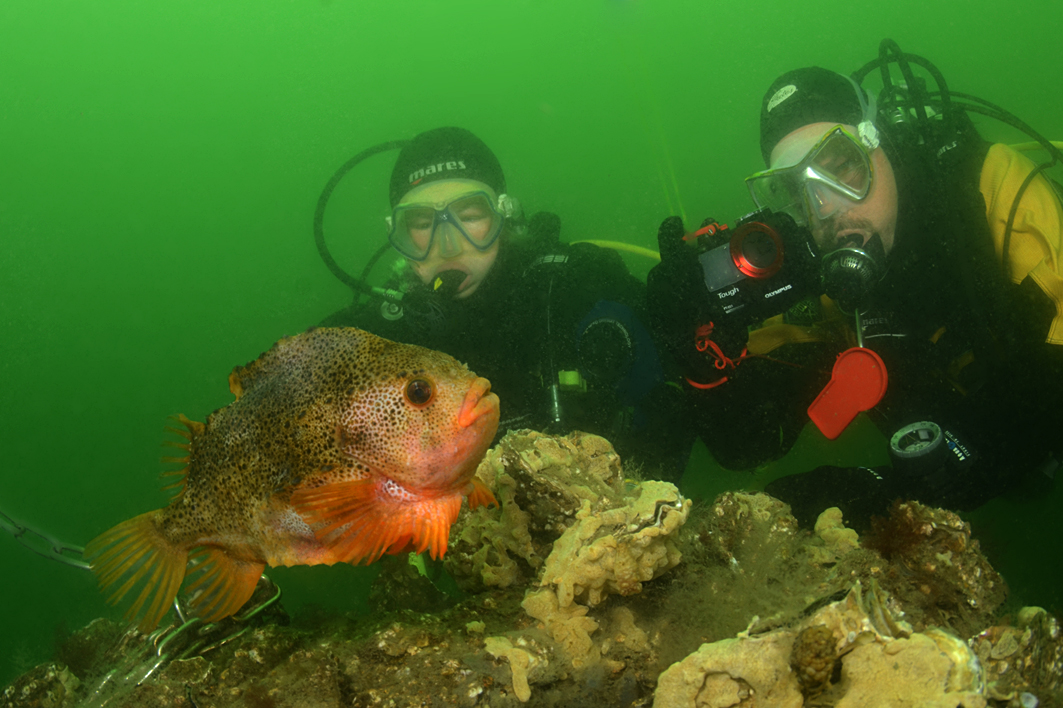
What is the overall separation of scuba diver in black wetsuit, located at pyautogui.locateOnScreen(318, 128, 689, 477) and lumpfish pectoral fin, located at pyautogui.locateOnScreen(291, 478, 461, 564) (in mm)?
2526

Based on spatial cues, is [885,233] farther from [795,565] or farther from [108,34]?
[108,34]

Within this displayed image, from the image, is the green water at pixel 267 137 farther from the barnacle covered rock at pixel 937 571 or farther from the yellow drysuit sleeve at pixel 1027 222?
the barnacle covered rock at pixel 937 571

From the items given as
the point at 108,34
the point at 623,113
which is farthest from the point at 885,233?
→ the point at 108,34

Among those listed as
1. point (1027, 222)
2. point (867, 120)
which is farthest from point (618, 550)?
point (867, 120)

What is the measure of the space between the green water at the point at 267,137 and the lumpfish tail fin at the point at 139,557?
25963mm

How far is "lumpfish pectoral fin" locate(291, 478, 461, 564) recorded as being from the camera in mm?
1625

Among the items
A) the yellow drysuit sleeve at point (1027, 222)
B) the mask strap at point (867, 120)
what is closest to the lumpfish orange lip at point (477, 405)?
the yellow drysuit sleeve at point (1027, 222)

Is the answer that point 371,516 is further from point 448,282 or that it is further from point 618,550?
point 448,282

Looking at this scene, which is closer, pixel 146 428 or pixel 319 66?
pixel 146 428

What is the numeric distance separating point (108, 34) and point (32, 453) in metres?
28.5

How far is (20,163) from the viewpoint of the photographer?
36.9m

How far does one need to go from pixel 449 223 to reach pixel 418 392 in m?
4.15

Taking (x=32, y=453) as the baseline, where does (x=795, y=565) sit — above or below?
above

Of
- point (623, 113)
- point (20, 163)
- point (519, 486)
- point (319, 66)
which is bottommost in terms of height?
point (519, 486)
